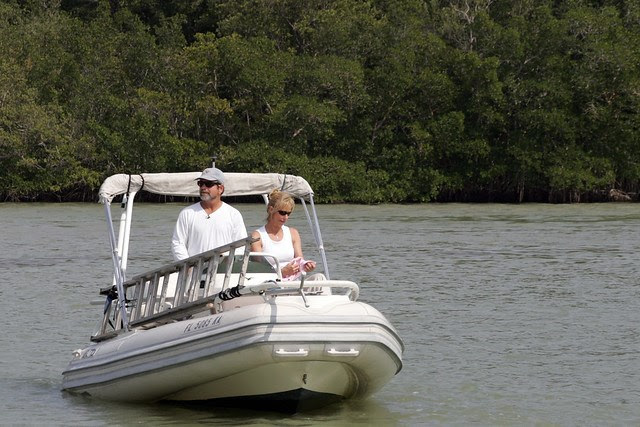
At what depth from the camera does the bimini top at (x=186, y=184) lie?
32.7 feet

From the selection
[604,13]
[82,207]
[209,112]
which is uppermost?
[604,13]

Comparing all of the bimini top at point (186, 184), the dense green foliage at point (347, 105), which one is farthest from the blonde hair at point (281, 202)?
the dense green foliage at point (347, 105)

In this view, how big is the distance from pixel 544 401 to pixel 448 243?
620 inches

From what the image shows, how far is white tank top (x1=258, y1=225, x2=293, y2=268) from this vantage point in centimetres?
913

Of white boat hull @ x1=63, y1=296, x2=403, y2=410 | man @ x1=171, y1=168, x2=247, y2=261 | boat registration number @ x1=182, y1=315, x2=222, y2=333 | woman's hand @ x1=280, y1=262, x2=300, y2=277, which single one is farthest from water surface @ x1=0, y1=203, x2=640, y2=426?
man @ x1=171, y1=168, x2=247, y2=261

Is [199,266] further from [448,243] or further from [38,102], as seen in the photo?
[38,102]

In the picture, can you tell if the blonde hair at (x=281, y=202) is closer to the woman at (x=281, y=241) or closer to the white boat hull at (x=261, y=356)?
the woman at (x=281, y=241)

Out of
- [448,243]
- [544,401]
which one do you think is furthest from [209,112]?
[544,401]

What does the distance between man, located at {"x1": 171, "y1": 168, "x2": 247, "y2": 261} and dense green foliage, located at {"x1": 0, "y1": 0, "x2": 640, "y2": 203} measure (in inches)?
1434

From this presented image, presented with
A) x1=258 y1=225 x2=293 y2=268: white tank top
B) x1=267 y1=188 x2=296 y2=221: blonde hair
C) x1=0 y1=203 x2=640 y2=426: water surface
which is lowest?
x1=0 y1=203 x2=640 y2=426: water surface

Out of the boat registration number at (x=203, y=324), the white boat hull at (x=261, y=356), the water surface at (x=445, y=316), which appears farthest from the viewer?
the water surface at (x=445, y=316)

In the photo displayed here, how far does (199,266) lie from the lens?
8.94 m

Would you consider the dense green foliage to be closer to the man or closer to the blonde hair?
the man

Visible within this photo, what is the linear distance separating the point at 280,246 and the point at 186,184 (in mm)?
1329
